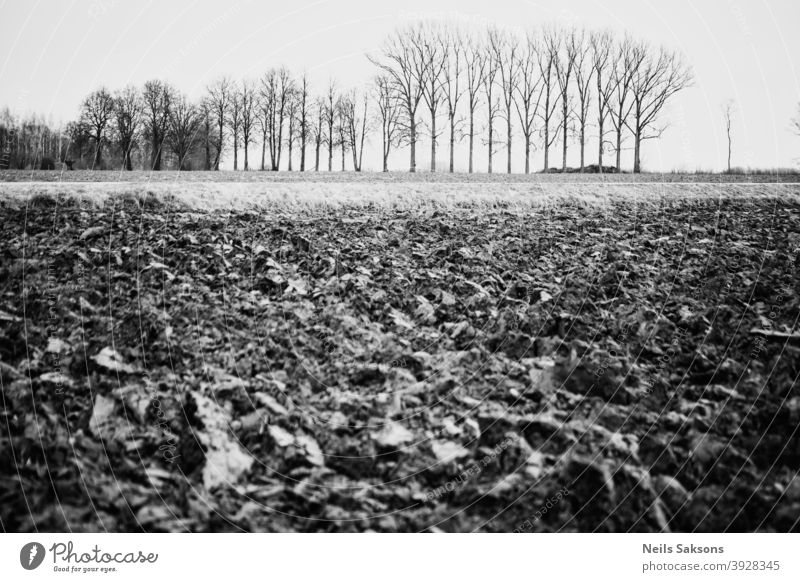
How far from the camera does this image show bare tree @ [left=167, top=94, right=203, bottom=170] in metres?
9.29

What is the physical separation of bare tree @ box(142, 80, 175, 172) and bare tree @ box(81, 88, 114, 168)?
0.66 metres

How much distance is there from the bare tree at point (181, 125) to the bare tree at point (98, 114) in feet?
3.77

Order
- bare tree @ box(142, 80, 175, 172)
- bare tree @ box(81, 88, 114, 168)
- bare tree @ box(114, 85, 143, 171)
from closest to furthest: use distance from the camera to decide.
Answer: bare tree @ box(81, 88, 114, 168) < bare tree @ box(142, 80, 175, 172) < bare tree @ box(114, 85, 143, 171)

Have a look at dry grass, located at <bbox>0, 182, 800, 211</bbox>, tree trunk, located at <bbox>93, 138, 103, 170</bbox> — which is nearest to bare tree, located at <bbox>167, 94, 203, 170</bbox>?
tree trunk, located at <bbox>93, 138, 103, 170</bbox>

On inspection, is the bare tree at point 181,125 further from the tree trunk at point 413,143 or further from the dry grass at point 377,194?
the tree trunk at point 413,143

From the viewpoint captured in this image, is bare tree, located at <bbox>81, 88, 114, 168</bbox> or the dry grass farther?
bare tree, located at <bbox>81, 88, 114, 168</bbox>

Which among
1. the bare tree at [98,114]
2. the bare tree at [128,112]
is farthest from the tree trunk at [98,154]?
the bare tree at [128,112]

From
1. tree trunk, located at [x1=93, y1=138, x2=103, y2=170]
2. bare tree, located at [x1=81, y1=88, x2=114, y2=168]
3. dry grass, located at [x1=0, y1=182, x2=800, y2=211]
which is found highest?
bare tree, located at [x1=81, y1=88, x2=114, y2=168]

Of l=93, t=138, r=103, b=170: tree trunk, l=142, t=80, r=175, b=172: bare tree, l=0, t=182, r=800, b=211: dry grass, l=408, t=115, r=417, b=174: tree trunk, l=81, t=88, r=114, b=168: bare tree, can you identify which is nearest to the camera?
l=0, t=182, r=800, b=211: dry grass

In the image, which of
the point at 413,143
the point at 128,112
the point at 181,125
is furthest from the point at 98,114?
the point at 413,143

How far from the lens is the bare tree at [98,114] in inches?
310

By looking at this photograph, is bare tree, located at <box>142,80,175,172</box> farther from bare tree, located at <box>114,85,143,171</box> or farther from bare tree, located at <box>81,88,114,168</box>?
bare tree, located at <box>81,88,114,168</box>
